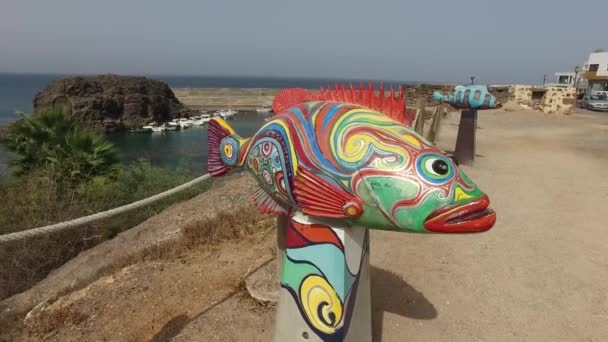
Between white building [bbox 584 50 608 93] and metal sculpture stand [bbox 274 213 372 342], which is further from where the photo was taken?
white building [bbox 584 50 608 93]

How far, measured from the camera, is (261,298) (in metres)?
4.11

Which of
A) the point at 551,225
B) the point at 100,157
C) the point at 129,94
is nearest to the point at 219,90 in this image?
the point at 129,94

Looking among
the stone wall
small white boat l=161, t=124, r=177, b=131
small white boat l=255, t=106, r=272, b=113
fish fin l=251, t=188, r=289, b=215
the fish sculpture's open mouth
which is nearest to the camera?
the fish sculpture's open mouth

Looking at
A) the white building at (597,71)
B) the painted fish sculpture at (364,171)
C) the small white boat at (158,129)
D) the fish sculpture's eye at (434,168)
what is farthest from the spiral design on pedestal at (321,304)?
the white building at (597,71)

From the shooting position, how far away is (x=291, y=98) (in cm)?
294

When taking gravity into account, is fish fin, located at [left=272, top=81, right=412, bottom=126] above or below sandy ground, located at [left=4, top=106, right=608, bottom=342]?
above

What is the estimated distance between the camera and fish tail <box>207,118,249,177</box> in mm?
2920

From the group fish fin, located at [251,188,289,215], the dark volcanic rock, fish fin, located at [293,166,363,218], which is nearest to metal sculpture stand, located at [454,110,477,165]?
fish fin, located at [251,188,289,215]

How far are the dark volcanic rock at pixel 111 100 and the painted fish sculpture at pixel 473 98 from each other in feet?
92.3

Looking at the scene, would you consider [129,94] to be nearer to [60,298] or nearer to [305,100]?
[60,298]

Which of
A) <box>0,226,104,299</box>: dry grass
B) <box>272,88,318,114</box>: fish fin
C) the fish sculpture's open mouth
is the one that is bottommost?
<box>0,226,104,299</box>: dry grass

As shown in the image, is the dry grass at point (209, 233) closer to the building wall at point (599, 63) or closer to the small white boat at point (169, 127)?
the small white boat at point (169, 127)

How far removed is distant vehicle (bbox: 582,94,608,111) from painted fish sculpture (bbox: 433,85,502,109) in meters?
20.2

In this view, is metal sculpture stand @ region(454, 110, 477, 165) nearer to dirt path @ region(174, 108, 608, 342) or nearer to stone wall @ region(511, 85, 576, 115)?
dirt path @ region(174, 108, 608, 342)
